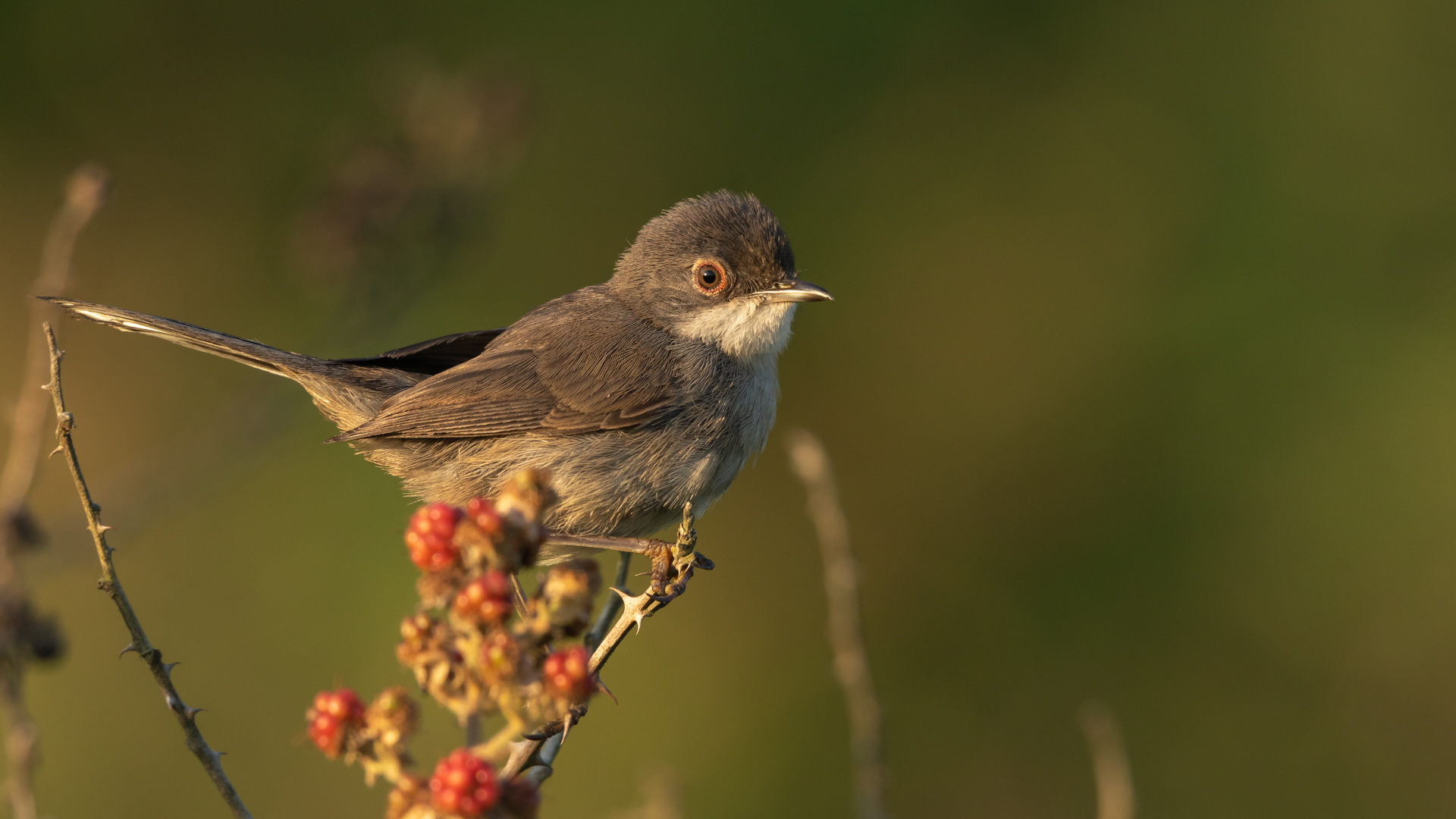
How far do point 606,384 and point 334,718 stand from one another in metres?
2.29

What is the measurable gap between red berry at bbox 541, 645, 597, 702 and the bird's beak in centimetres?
256

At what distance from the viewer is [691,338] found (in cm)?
414

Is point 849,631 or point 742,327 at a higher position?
point 742,327

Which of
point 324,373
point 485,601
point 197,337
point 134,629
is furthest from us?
point 324,373

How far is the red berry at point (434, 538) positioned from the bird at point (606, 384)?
1950mm

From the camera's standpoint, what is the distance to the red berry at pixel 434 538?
1.66 m

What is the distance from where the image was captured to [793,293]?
4125 mm

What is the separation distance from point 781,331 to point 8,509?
8.60 feet

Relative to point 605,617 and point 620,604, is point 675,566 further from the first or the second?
point 620,604

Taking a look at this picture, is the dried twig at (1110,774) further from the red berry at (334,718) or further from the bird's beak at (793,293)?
the red berry at (334,718)

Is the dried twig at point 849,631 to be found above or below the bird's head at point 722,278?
below

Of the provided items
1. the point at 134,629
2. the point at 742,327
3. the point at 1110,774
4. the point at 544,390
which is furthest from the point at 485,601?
the point at 742,327

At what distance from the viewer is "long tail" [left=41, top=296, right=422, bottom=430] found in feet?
12.4

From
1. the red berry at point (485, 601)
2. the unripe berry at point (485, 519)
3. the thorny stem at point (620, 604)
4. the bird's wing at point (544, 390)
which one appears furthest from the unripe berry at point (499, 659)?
the bird's wing at point (544, 390)
